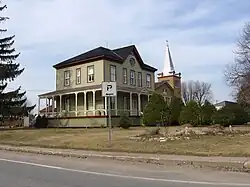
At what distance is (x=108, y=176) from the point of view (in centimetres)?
1080

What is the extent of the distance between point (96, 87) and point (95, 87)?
147mm

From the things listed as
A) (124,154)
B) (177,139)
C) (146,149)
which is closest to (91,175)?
(124,154)

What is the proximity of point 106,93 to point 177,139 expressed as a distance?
4894 millimetres

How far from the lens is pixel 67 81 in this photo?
4569 cm

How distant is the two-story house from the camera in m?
41.6

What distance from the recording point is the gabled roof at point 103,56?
4275 centimetres

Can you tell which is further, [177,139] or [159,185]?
[177,139]

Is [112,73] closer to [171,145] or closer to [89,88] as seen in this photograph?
[89,88]

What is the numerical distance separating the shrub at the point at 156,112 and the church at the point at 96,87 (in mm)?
6851

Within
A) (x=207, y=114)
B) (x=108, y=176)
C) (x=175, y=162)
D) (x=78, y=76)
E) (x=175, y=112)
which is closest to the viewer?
(x=108, y=176)

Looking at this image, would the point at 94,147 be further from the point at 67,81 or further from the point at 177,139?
the point at 67,81

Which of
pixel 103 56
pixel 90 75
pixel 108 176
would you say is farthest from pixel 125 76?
pixel 108 176

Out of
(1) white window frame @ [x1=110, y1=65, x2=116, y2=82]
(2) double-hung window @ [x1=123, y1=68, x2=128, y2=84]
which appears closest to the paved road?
(1) white window frame @ [x1=110, y1=65, x2=116, y2=82]

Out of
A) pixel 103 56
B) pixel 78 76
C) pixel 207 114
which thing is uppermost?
pixel 103 56
